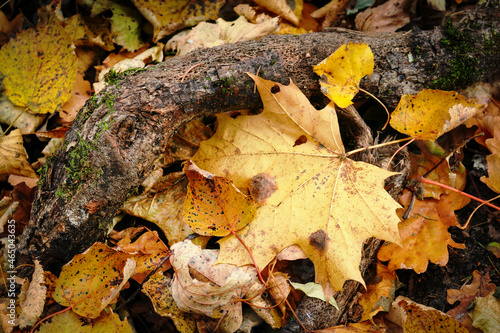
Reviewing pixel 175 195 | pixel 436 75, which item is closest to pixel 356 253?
pixel 175 195

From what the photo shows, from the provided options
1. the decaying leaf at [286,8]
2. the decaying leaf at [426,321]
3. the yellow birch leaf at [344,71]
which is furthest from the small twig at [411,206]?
the decaying leaf at [286,8]

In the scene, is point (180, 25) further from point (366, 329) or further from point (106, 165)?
point (366, 329)

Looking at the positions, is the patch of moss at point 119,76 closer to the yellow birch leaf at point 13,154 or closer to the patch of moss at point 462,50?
the yellow birch leaf at point 13,154

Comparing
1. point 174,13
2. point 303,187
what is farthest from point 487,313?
point 174,13

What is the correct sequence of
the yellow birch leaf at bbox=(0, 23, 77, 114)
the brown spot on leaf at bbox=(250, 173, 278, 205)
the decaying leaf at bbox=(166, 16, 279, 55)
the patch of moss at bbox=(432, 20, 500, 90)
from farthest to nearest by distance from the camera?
the decaying leaf at bbox=(166, 16, 279, 55)
the yellow birch leaf at bbox=(0, 23, 77, 114)
the patch of moss at bbox=(432, 20, 500, 90)
the brown spot on leaf at bbox=(250, 173, 278, 205)

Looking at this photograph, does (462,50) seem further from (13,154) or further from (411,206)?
(13,154)

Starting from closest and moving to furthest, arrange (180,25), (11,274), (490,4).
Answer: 1. (11,274)
2. (490,4)
3. (180,25)

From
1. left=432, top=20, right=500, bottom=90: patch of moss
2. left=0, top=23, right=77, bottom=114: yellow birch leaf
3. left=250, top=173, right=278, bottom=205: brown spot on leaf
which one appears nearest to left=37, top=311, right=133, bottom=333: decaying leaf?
left=250, top=173, right=278, bottom=205: brown spot on leaf

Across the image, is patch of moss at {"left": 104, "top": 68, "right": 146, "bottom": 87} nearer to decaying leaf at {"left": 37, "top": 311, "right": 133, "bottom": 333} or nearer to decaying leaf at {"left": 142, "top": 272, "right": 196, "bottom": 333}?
decaying leaf at {"left": 142, "top": 272, "right": 196, "bottom": 333}
